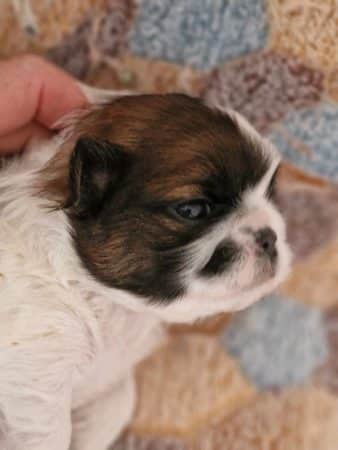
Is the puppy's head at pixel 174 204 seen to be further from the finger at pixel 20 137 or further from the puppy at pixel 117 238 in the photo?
the finger at pixel 20 137

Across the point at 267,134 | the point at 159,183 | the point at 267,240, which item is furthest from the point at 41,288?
the point at 267,134

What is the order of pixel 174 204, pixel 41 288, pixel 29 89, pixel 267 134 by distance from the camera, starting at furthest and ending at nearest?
pixel 267 134 < pixel 29 89 < pixel 41 288 < pixel 174 204

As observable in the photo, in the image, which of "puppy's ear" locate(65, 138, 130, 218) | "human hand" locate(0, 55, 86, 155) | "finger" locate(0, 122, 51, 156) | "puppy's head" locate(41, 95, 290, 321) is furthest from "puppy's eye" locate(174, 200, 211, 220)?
"finger" locate(0, 122, 51, 156)

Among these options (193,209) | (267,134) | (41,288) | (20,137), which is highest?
(193,209)

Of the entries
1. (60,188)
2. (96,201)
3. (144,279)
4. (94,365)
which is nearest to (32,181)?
(60,188)

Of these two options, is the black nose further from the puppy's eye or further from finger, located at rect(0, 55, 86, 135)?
finger, located at rect(0, 55, 86, 135)

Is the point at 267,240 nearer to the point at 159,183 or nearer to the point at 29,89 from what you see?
the point at 159,183

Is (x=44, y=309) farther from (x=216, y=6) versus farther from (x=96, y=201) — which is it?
(x=216, y=6)
